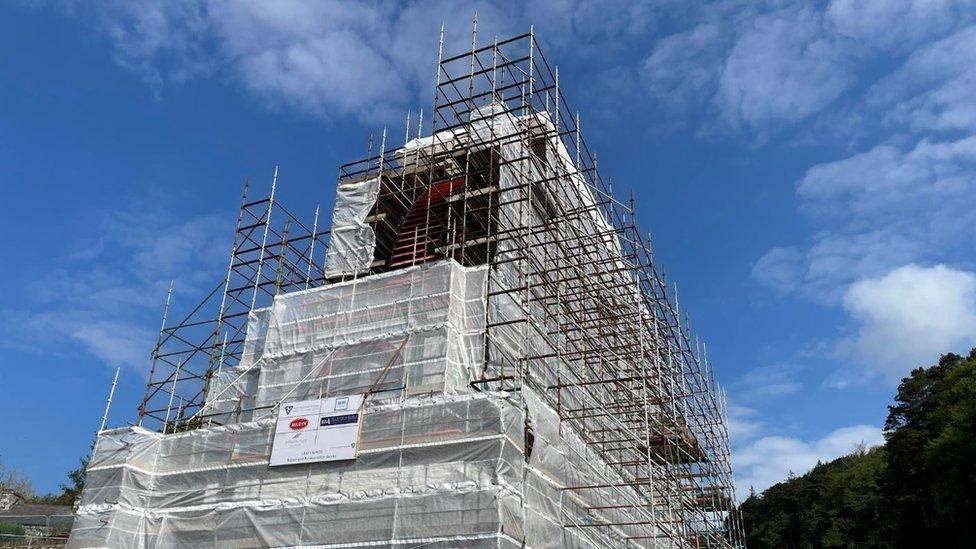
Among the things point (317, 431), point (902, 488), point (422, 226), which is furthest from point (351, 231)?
point (902, 488)

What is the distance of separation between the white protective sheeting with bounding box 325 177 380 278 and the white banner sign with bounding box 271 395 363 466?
527 cm

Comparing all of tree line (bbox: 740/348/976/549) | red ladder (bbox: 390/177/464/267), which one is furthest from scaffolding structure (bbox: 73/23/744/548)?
tree line (bbox: 740/348/976/549)

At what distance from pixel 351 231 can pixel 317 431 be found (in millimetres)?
7092

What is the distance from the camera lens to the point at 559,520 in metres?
13.8

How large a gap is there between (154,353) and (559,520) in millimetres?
10859

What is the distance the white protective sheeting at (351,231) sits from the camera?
19.3 m

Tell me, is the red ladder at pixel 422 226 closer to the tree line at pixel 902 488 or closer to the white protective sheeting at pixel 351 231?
A: the white protective sheeting at pixel 351 231

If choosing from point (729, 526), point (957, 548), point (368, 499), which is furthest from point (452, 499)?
point (957, 548)

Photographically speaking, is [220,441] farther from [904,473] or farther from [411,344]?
[904,473]

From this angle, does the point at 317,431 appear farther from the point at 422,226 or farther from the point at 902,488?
the point at 902,488

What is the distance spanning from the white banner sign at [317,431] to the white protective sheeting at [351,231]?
17.3 ft

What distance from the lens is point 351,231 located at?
19.8 metres

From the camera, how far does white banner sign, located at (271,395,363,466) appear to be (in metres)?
13.6

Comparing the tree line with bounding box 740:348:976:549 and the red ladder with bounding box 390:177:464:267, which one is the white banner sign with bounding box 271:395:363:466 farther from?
the tree line with bounding box 740:348:976:549
